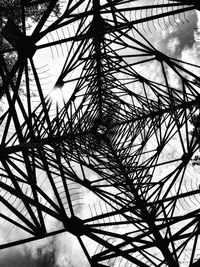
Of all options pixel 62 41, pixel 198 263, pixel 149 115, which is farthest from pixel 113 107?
pixel 198 263

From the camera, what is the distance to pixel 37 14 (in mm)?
10086

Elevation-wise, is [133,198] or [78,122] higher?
[78,122]

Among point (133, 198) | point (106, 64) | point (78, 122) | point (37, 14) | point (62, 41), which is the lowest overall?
point (133, 198)

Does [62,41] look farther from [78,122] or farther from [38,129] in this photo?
[78,122]

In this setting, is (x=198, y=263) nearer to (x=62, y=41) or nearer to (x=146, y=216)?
(x=146, y=216)

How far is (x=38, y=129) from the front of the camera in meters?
5.20

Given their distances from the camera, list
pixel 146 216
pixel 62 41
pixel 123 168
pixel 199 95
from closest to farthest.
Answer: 1. pixel 62 41
2. pixel 146 216
3. pixel 199 95
4. pixel 123 168

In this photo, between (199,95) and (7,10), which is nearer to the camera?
(199,95)

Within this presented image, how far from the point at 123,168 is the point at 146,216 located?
232 centimetres

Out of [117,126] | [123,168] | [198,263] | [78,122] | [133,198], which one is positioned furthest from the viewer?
[117,126]

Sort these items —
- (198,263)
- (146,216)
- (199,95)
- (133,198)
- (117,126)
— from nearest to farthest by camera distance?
1. (198,263)
2. (146,216)
3. (199,95)
4. (133,198)
5. (117,126)

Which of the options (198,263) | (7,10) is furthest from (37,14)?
(198,263)

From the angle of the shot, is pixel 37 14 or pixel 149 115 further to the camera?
pixel 37 14

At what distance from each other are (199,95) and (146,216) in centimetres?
257
